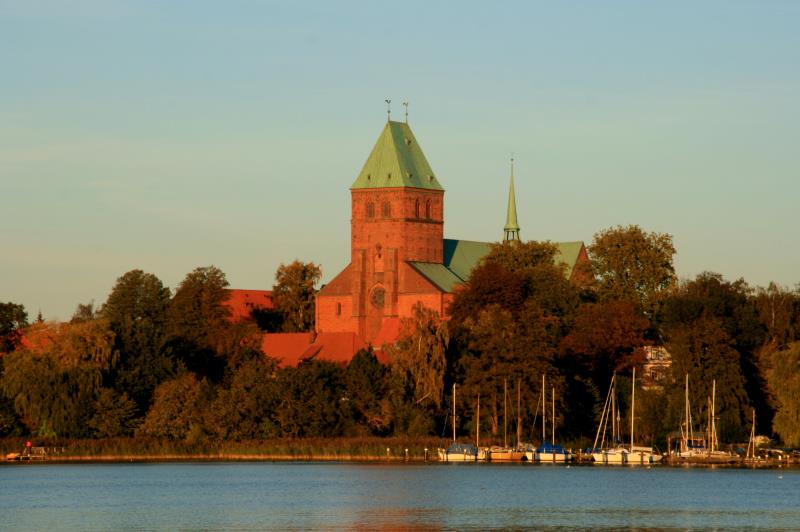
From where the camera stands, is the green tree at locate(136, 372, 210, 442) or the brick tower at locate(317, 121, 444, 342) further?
the brick tower at locate(317, 121, 444, 342)

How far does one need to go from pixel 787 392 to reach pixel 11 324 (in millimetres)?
48813

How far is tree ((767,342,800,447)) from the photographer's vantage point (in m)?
91.3

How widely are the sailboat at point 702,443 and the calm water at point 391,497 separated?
2.38 m

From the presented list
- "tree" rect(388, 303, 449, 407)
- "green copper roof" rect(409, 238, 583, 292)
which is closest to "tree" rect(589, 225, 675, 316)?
"green copper roof" rect(409, 238, 583, 292)

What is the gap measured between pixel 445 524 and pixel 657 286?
65466mm

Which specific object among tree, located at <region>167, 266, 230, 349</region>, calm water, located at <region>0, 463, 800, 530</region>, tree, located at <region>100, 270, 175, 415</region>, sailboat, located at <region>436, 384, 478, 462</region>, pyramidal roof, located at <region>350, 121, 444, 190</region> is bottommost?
calm water, located at <region>0, 463, 800, 530</region>

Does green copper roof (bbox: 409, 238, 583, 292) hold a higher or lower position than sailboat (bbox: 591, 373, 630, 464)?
higher

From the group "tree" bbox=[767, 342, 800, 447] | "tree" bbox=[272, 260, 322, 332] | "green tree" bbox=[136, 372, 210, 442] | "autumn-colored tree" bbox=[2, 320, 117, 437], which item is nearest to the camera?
"tree" bbox=[767, 342, 800, 447]

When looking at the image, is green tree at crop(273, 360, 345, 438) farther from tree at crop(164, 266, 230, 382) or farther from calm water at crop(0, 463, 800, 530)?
tree at crop(164, 266, 230, 382)

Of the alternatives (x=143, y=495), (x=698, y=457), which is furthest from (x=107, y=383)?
(x=698, y=457)

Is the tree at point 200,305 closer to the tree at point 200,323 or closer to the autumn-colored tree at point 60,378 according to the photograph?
the tree at point 200,323

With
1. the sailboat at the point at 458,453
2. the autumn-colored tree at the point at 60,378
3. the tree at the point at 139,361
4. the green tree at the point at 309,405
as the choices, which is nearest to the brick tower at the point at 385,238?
the tree at the point at 139,361

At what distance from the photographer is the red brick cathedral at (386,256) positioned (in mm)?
128000

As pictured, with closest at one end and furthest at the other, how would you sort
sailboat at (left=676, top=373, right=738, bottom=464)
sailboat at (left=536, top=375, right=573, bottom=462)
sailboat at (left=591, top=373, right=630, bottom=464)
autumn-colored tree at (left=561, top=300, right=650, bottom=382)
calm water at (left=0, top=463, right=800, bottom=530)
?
calm water at (left=0, top=463, right=800, bottom=530) → sailboat at (left=676, top=373, right=738, bottom=464) → sailboat at (left=591, top=373, right=630, bottom=464) → sailboat at (left=536, top=375, right=573, bottom=462) → autumn-colored tree at (left=561, top=300, right=650, bottom=382)
